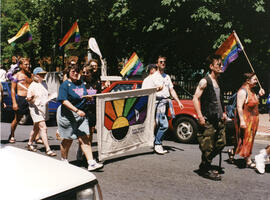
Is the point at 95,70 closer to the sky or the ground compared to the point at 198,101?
closer to the sky

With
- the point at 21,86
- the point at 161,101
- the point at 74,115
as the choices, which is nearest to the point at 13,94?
the point at 21,86

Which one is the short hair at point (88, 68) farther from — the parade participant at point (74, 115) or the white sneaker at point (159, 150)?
the white sneaker at point (159, 150)

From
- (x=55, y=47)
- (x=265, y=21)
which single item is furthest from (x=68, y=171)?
(x=55, y=47)

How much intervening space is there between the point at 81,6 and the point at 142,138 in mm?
14316

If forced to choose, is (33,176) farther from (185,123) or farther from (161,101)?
(185,123)

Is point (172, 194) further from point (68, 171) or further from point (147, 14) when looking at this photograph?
point (147, 14)

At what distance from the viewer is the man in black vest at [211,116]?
534 cm

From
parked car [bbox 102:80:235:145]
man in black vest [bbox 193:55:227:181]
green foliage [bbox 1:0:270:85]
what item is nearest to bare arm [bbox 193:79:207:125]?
man in black vest [bbox 193:55:227:181]

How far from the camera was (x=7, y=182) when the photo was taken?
2207 mm

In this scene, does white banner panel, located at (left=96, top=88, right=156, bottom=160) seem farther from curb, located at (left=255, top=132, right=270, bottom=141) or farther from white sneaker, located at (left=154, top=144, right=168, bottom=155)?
curb, located at (left=255, top=132, right=270, bottom=141)

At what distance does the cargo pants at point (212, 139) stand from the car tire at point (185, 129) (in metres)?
2.83

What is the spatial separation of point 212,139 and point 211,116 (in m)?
0.36

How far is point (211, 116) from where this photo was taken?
5367mm

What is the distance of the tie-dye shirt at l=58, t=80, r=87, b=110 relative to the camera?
5461 mm
